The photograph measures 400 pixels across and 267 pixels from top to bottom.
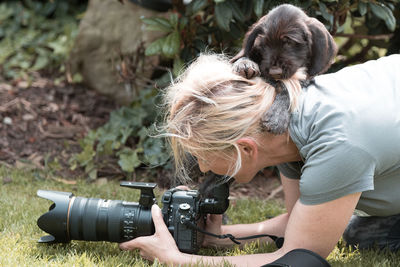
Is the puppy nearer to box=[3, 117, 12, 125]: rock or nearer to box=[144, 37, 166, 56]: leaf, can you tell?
box=[144, 37, 166, 56]: leaf

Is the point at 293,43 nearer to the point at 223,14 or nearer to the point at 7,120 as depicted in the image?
the point at 223,14

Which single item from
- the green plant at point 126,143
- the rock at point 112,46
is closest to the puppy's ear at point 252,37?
the green plant at point 126,143

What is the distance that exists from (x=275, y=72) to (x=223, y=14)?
98 cm

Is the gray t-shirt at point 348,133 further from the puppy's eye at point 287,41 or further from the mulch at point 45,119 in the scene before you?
the mulch at point 45,119

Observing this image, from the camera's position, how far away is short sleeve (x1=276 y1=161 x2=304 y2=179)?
240 cm

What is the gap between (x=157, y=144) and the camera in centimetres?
372

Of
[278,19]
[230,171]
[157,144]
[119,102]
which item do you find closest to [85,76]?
[119,102]

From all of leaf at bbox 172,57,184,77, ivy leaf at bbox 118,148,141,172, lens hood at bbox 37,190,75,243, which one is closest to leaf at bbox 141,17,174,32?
leaf at bbox 172,57,184,77

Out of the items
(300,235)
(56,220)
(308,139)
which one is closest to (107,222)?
(56,220)

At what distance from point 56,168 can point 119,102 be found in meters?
1.08

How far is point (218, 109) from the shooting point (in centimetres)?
197

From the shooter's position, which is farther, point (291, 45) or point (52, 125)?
point (52, 125)

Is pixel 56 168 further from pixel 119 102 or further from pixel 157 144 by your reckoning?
pixel 119 102

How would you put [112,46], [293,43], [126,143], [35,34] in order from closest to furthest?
1. [293,43]
2. [126,143]
3. [112,46]
4. [35,34]
